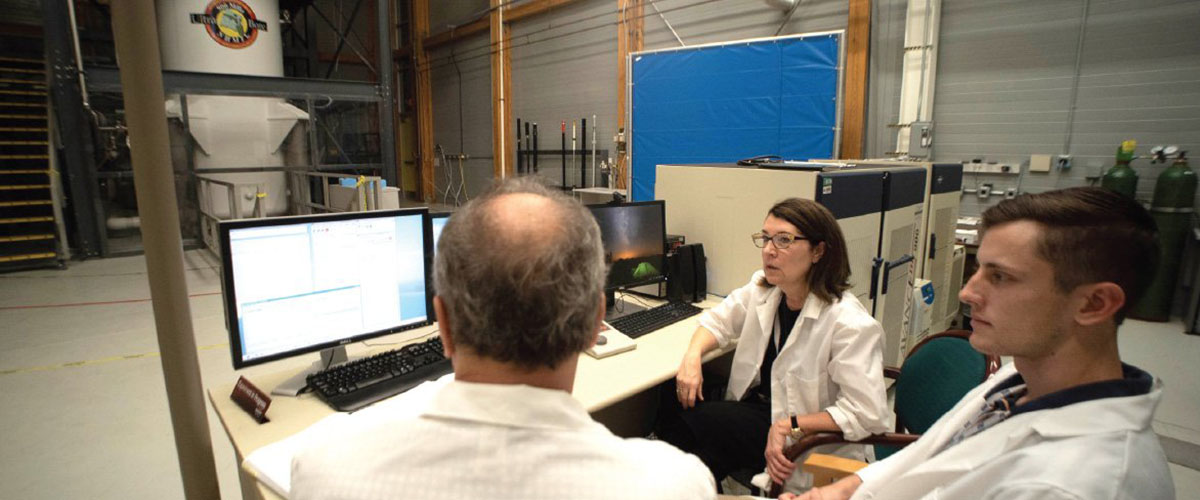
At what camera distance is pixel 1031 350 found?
936 millimetres

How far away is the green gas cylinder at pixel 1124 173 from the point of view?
3.68m

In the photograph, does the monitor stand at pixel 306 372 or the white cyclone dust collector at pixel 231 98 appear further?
the white cyclone dust collector at pixel 231 98

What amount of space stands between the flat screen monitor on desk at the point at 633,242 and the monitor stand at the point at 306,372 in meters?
1.01

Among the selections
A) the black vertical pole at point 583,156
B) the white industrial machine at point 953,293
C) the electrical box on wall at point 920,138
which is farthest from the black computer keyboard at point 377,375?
the black vertical pole at point 583,156

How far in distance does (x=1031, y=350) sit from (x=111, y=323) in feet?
16.8

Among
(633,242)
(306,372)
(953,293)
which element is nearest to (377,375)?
(306,372)

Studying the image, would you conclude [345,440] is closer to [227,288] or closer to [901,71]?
[227,288]

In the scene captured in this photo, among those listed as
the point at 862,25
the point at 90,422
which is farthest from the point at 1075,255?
the point at 862,25

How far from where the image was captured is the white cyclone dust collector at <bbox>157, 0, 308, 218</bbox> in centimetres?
605

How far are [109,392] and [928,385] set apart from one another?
3732 mm

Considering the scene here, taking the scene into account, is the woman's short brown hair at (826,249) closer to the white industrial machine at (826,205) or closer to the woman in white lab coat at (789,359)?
the woman in white lab coat at (789,359)

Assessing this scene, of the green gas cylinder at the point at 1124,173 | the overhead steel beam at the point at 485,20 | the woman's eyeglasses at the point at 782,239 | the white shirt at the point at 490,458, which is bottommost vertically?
the white shirt at the point at 490,458

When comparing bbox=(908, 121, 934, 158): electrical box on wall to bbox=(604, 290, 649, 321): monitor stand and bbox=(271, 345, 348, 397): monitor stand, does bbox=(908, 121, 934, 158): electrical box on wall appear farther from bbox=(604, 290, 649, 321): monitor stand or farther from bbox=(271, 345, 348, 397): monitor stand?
bbox=(271, 345, 348, 397): monitor stand

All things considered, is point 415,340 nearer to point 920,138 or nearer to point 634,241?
point 634,241
